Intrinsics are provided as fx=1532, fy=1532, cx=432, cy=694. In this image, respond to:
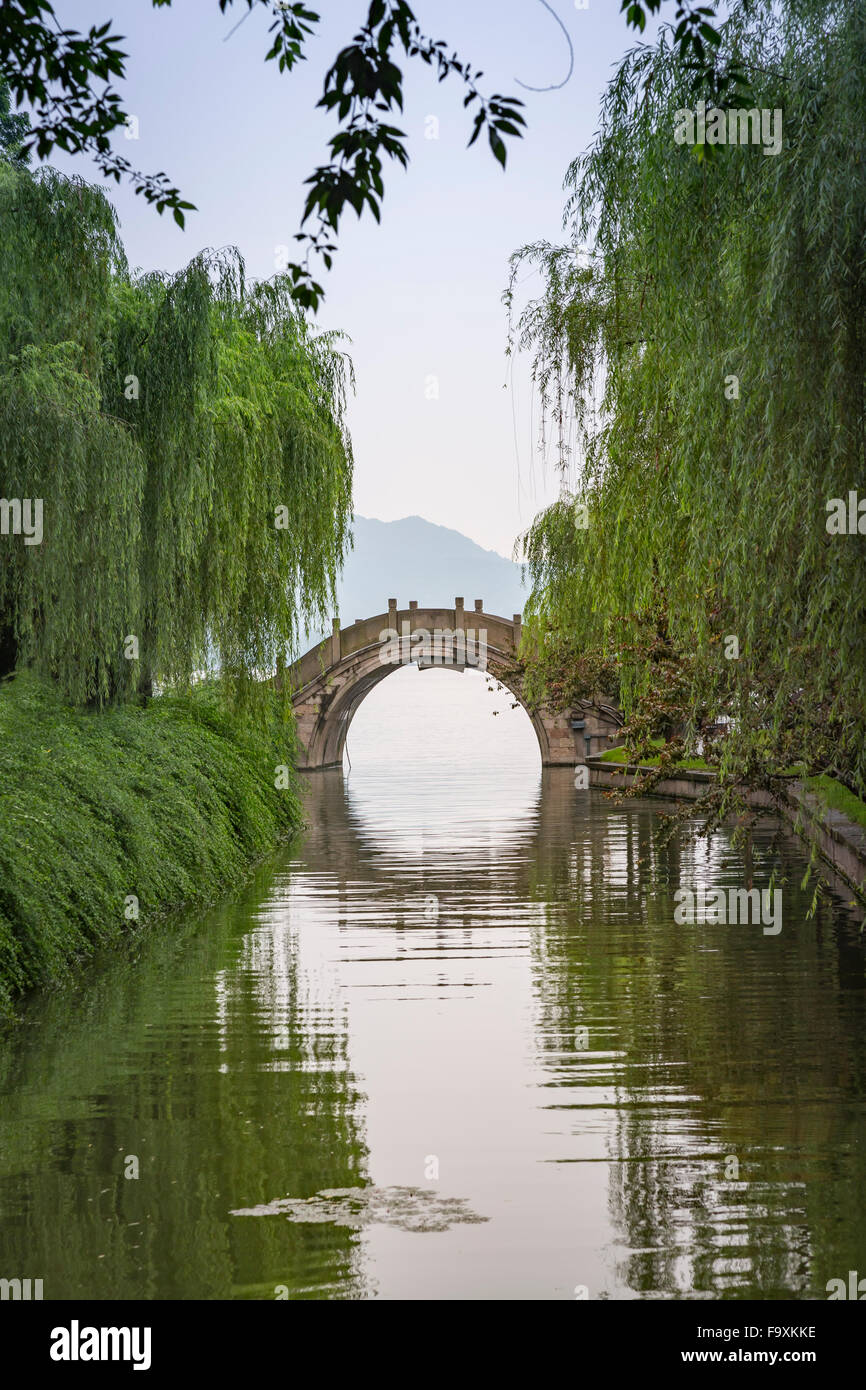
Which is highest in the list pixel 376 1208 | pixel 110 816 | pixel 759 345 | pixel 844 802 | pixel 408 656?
pixel 408 656

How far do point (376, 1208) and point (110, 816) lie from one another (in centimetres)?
755

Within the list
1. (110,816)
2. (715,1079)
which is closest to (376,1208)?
(715,1079)

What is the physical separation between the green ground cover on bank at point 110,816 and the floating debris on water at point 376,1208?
A: 12.9ft

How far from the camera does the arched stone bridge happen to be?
55.9 metres

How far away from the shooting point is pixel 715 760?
1490cm

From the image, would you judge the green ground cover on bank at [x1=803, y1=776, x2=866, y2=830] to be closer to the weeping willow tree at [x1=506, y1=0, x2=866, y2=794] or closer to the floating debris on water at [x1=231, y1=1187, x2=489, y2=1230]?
the weeping willow tree at [x1=506, y1=0, x2=866, y2=794]

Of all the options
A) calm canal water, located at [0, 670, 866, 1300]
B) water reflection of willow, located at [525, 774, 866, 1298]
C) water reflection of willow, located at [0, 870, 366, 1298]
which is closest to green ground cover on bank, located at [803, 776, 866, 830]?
water reflection of willow, located at [525, 774, 866, 1298]

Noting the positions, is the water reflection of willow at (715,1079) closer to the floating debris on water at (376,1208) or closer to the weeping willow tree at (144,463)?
the floating debris on water at (376,1208)

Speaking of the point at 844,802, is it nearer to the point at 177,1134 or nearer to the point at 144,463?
the point at 144,463

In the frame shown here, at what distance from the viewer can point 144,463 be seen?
13.9 m

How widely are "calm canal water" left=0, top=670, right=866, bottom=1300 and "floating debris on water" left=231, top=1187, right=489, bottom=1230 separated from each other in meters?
0.02
